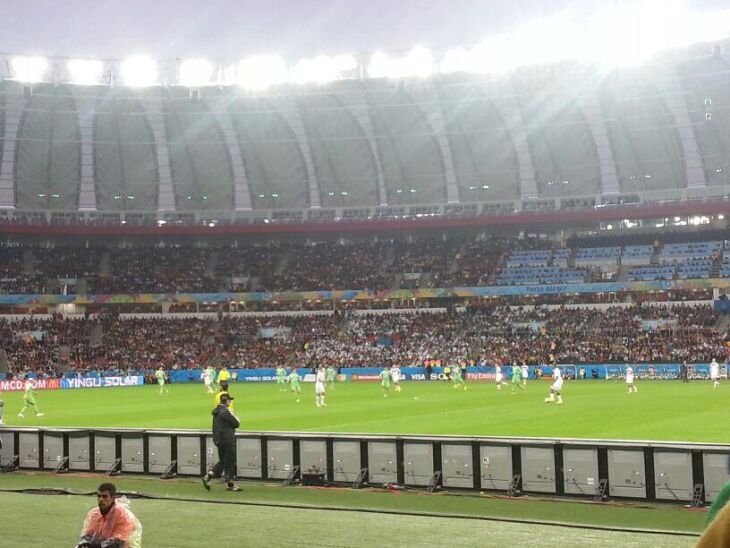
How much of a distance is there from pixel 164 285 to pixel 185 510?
6897 centimetres

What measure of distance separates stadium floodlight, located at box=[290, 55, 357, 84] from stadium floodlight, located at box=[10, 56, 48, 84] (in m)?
18.3

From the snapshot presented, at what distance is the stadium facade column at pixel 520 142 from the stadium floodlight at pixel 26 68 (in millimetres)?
33955

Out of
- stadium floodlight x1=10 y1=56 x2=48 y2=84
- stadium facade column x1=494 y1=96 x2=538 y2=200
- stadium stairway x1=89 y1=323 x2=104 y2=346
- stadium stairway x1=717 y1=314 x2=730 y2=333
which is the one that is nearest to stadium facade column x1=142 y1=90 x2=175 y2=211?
stadium floodlight x1=10 y1=56 x2=48 y2=84

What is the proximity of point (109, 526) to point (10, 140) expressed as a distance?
69712 mm

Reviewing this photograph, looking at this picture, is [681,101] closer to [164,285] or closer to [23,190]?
[164,285]

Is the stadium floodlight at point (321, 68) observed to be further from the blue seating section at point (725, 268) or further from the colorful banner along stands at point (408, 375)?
the blue seating section at point (725, 268)

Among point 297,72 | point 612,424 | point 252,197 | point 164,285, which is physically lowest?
point 612,424

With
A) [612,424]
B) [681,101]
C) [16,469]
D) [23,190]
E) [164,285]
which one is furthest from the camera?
[164,285]

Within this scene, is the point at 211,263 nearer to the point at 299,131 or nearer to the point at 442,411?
the point at 299,131

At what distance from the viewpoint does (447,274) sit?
8344cm

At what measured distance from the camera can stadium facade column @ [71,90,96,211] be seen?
71.4 metres

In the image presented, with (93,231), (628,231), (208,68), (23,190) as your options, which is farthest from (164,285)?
(628,231)

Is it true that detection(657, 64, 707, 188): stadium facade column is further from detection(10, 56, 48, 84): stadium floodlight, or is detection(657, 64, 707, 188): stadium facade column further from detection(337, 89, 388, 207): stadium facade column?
detection(10, 56, 48, 84): stadium floodlight

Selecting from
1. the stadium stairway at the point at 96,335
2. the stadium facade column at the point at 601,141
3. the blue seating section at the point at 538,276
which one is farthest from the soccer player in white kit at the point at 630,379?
the stadium stairway at the point at 96,335
